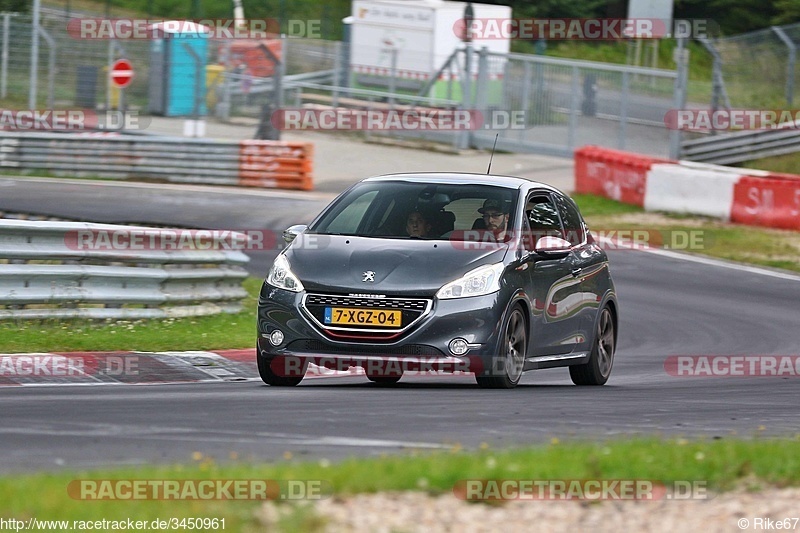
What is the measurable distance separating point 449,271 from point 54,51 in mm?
25417

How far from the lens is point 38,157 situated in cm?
2989

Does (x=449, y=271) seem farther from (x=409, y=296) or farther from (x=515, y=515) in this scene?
(x=515, y=515)

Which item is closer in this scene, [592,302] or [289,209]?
[592,302]

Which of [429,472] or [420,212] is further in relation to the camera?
[420,212]

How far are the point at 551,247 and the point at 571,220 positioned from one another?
4.22 feet

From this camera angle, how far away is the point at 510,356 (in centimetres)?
1055

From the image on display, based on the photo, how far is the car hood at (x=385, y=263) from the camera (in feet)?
33.0

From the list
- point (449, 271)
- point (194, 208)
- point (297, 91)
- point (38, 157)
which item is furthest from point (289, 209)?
point (449, 271)

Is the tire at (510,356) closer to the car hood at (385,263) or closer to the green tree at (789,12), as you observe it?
the car hood at (385,263)

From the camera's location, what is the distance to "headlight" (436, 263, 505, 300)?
1009 cm

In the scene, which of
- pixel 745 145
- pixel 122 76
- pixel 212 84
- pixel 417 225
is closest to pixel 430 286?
pixel 417 225

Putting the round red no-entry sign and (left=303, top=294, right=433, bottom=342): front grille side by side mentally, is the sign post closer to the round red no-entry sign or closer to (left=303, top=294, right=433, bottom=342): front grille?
the round red no-entry sign

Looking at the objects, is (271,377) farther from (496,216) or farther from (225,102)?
(225,102)

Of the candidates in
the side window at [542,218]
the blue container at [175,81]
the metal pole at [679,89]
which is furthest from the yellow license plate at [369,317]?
the blue container at [175,81]
